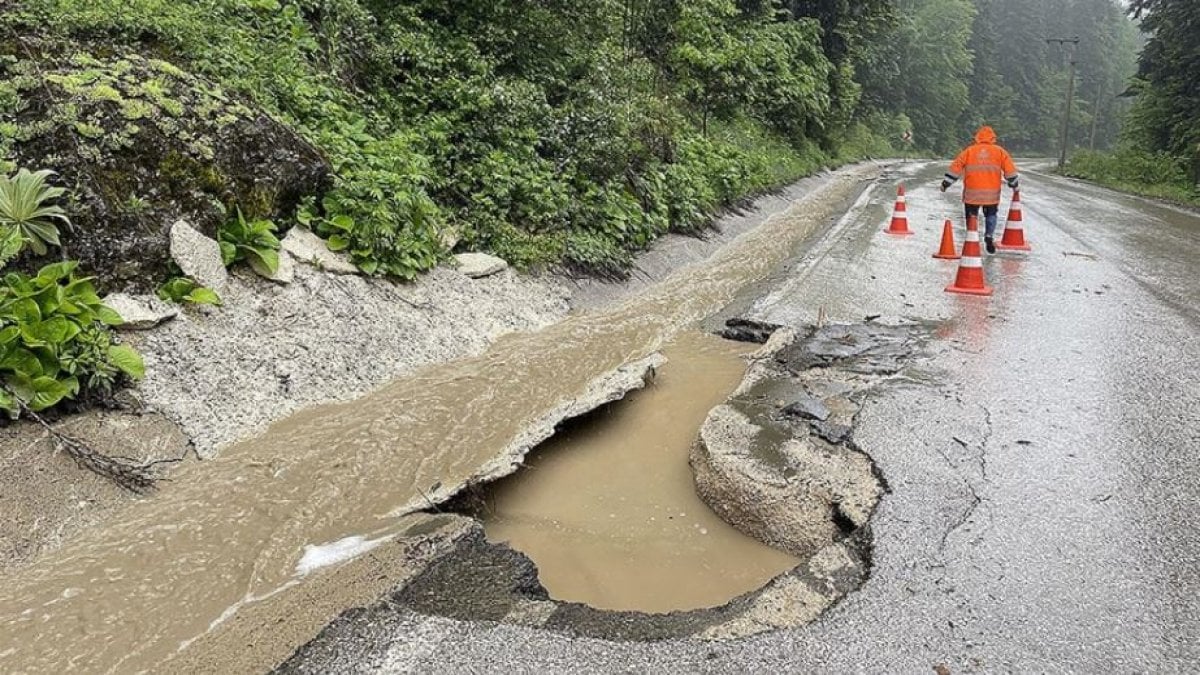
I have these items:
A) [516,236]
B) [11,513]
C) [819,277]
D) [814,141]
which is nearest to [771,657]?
[11,513]

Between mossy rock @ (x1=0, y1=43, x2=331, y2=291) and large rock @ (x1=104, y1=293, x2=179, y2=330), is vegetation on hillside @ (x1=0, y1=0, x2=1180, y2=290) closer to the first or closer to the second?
mossy rock @ (x1=0, y1=43, x2=331, y2=291)

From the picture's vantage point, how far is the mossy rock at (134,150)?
190 inches

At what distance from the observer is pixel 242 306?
17.3 feet

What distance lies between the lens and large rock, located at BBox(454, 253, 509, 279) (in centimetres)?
709

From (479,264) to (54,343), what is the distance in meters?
3.73

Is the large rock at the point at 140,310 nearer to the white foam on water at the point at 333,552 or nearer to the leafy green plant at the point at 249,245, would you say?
the leafy green plant at the point at 249,245

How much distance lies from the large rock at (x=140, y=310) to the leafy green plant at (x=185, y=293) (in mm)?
91

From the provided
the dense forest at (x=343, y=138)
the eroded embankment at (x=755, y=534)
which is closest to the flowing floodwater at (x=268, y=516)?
the eroded embankment at (x=755, y=534)

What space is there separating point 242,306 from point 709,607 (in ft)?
12.9

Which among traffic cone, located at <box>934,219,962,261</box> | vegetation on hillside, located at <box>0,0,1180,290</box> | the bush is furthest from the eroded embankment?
the bush

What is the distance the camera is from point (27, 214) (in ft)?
14.3

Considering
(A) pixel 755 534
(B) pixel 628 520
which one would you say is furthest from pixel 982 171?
(B) pixel 628 520

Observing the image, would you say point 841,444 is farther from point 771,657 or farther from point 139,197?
point 139,197

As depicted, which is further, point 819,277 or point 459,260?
point 819,277
